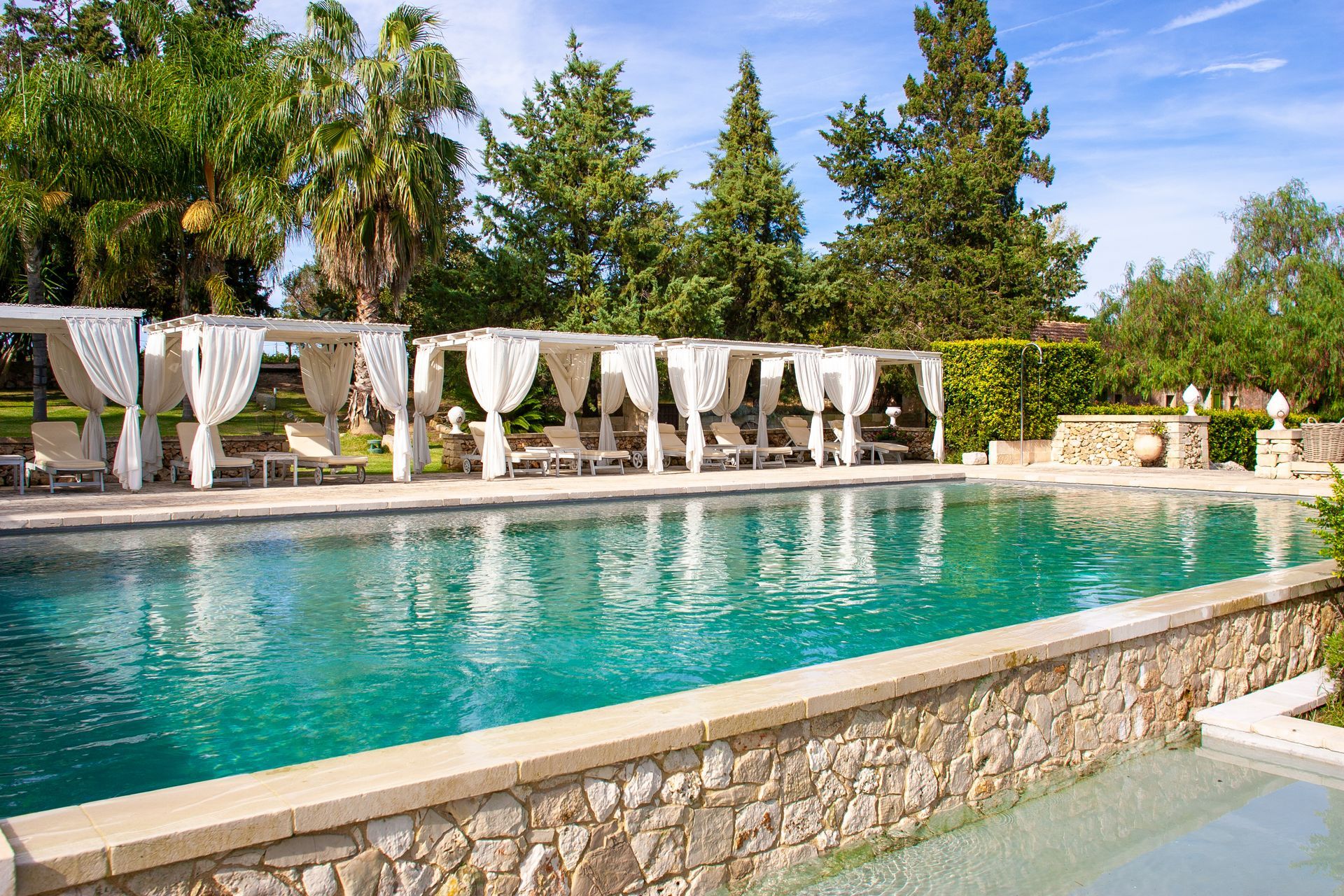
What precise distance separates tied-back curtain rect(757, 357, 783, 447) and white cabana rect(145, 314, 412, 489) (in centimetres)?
746

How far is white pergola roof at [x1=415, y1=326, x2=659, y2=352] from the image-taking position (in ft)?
46.8

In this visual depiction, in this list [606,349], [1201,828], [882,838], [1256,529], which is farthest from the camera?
[606,349]

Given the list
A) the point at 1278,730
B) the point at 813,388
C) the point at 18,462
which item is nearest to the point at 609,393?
the point at 813,388

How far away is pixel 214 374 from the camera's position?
12305 mm

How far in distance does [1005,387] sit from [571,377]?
8274mm

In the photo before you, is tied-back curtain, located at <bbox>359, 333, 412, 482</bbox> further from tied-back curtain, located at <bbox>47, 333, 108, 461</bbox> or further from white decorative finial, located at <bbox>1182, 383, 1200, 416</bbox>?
white decorative finial, located at <bbox>1182, 383, 1200, 416</bbox>

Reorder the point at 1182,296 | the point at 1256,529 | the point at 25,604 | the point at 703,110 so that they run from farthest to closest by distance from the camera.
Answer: the point at 703,110 < the point at 1182,296 < the point at 1256,529 < the point at 25,604

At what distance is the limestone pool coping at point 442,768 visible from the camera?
2.32m

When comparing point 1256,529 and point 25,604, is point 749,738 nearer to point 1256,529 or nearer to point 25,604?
point 25,604

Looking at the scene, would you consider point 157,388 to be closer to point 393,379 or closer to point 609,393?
point 393,379

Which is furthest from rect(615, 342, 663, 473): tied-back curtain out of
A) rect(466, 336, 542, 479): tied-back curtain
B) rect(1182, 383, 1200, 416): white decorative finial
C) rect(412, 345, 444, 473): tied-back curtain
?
rect(1182, 383, 1200, 416): white decorative finial

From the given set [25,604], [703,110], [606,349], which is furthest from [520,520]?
[703,110]

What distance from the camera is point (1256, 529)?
998 cm

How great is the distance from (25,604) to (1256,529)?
1083cm
